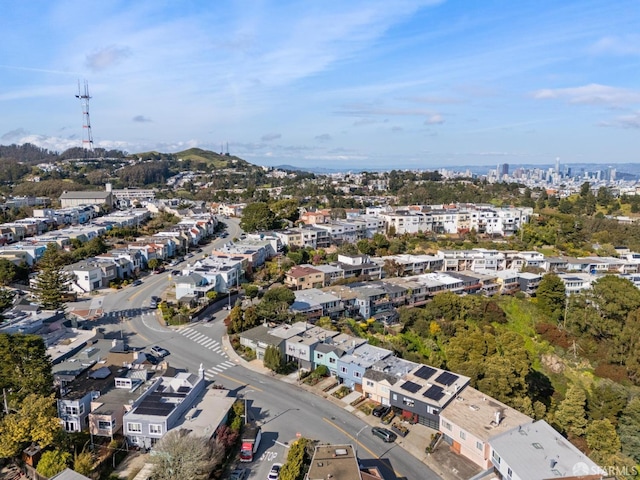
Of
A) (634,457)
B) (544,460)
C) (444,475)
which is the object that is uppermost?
(544,460)

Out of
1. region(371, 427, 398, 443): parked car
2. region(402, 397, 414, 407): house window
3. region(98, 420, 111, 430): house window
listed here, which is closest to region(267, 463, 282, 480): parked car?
region(371, 427, 398, 443): parked car

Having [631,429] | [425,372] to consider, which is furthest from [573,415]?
[425,372]

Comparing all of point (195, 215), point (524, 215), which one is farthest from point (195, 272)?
point (524, 215)

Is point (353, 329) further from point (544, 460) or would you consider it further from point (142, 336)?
point (544, 460)

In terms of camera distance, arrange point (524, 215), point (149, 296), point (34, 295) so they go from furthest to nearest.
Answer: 1. point (524, 215)
2. point (149, 296)
3. point (34, 295)

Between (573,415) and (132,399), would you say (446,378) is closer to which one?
(573,415)

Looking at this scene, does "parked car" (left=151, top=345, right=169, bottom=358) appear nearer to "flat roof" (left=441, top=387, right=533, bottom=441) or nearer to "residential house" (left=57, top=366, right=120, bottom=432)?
"residential house" (left=57, top=366, right=120, bottom=432)

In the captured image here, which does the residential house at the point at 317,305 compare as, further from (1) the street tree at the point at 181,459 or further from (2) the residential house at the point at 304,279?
(1) the street tree at the point at 181,459

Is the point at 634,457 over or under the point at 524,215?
under
